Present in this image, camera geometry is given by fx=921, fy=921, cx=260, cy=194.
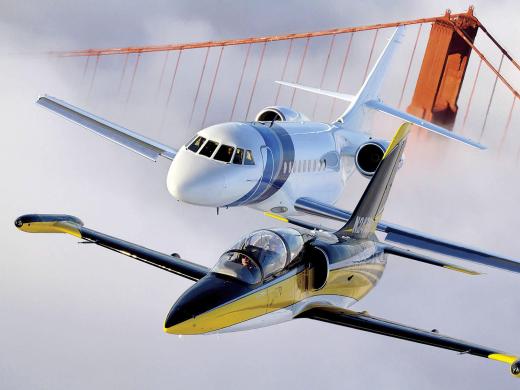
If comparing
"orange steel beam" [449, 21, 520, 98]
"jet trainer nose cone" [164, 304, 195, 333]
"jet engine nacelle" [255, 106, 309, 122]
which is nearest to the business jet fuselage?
"jet engine nacelle" [255, 106, 309, 122]

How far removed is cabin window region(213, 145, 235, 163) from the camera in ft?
86.3

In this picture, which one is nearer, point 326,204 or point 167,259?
point 167,259

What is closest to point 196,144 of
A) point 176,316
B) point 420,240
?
point 420,240

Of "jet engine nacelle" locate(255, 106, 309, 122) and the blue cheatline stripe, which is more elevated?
"jet engine nacelle" locate(255, 106, 309, 122)

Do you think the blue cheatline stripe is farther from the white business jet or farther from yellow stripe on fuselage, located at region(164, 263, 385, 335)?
yellow stripe on fuselage, located at region(164, 263, 385, 335)

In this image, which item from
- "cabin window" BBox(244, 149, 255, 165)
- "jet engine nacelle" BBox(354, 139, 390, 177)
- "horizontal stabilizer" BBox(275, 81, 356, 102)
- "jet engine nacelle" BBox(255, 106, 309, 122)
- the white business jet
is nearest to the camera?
the white business jet

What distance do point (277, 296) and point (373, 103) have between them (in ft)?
66.0

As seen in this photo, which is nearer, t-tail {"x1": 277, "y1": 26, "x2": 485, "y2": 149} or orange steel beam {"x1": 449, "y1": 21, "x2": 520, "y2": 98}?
t-tail {"x1": 277, "y1": 26, "x2": 485, "y2": 149}

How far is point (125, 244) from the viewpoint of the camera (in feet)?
70.9

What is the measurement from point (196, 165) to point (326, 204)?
636 centimetres

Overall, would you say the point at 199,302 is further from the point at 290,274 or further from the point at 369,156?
the point at 369,156

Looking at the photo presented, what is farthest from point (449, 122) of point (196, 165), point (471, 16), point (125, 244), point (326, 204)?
point (125, 244)

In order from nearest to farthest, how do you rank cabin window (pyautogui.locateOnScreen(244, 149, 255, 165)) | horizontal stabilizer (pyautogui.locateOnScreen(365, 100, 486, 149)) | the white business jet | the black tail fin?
the black tail fin < the white business jet < cabin window (pyautogui.locateOnScreen(244, 149, 255, 165)) < horizontal stabilizer (pyautogui.locateOnScreen(365, 100, 486, 149))

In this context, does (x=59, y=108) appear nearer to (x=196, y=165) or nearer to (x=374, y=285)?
(x=196, y=165)
